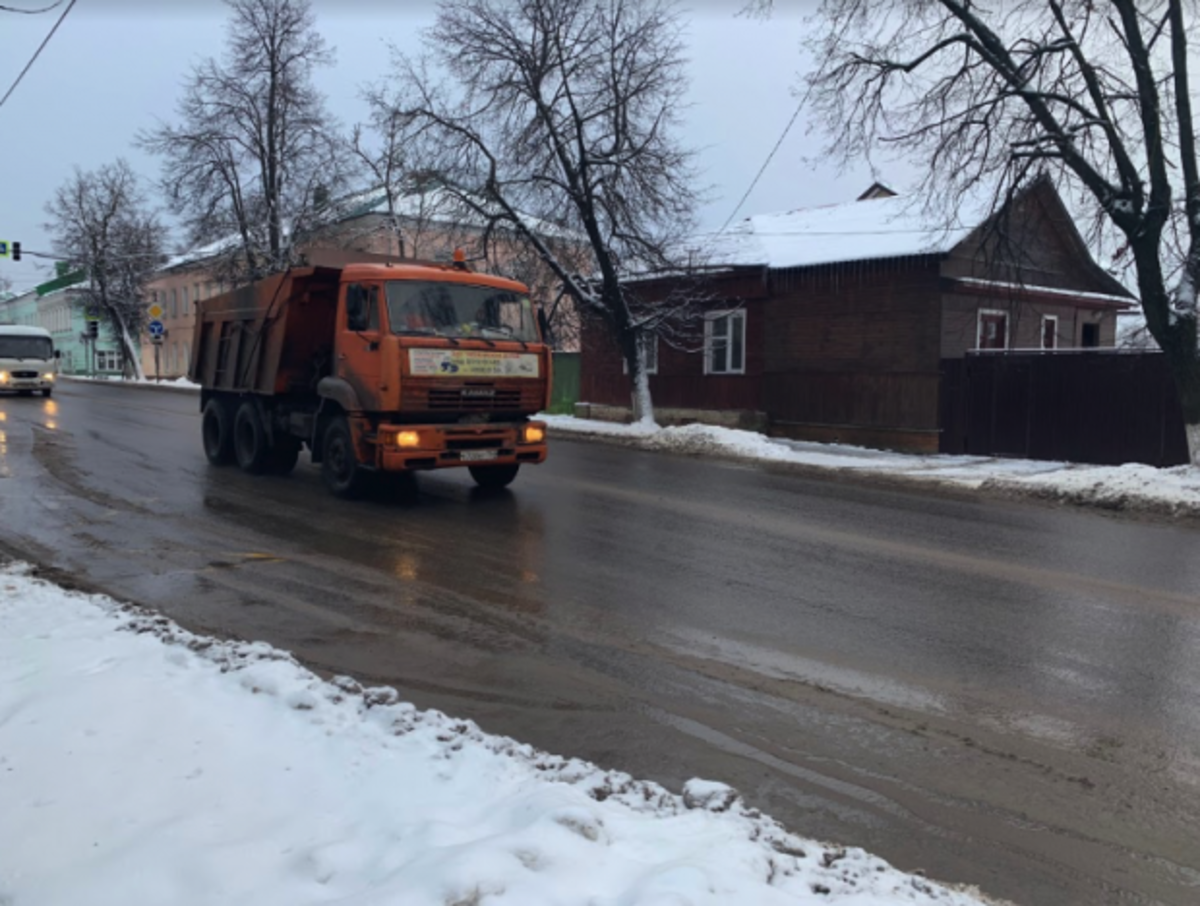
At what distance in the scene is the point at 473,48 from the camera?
20766 millimetres

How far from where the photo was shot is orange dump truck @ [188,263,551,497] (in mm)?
10344

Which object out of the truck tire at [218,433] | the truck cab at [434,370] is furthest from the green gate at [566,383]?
the truck cab at [434,370]

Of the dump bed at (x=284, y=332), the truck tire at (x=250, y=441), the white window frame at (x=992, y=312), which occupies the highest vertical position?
the white window frame at (x=992, y=312)

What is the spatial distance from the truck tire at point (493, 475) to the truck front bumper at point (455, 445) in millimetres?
858

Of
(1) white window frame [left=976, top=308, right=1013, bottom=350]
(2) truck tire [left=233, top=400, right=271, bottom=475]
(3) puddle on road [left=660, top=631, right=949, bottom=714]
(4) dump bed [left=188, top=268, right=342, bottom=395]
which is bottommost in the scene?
(3) puddle on road [left=660, top=631, right=949, bottom=714]

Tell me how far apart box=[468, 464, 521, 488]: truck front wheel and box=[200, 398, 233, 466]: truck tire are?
4352 mm

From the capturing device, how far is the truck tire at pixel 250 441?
13094 millimetres

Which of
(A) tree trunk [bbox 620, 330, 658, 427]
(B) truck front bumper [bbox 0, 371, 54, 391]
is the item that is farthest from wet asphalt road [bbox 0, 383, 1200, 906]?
(B) truck front bumper [bbox 0, 371, 54, 391]

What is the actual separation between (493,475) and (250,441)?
150 inches

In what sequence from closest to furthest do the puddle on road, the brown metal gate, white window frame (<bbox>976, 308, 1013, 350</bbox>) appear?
the puddle on road → the brown metal gate → white window frame (<bbox>976, 308, 1013, 350</bbox>)

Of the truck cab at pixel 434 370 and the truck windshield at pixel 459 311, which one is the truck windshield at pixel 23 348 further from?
the truck windshield at pixel 459 311

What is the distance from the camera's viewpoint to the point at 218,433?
47.4 ft

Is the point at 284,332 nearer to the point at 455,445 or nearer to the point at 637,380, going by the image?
the point at 455,445

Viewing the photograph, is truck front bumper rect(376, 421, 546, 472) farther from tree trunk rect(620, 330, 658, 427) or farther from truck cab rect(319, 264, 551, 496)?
tree trunk rect(620, 330, 658, 427)
